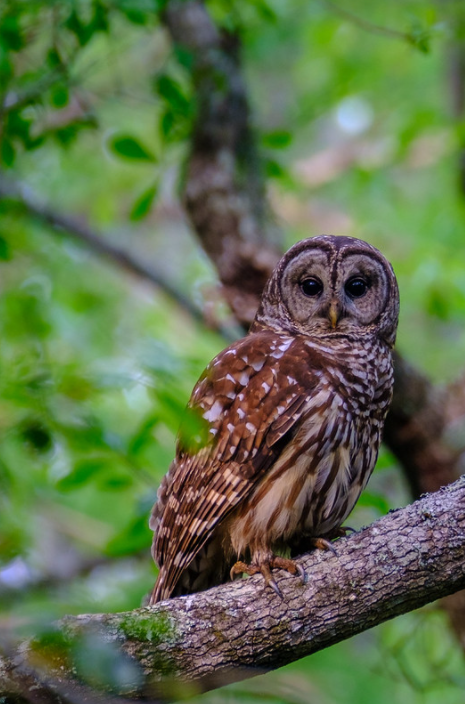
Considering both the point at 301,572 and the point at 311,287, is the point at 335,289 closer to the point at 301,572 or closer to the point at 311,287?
the point at 311,287

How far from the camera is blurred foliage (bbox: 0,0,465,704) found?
199 cm

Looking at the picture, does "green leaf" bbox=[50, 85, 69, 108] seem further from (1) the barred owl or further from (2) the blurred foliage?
(1) the barred owl

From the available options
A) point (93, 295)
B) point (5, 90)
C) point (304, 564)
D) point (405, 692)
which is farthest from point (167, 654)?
point (405, 692)

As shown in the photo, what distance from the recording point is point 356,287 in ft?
12.1

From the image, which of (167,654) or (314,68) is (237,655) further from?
(314,68)

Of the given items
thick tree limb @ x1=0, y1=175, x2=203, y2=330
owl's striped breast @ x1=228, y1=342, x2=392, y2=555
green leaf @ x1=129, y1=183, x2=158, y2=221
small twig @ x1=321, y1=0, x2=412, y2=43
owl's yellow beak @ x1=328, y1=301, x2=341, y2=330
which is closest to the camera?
owl's striped breast @ x1=228, y1=342, x2=392, y2=555

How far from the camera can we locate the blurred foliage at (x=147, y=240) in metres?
1.99

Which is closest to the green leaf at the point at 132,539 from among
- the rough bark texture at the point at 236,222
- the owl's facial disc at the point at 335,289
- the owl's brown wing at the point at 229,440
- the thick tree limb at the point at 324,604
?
the owl's brown wing at the point at 229,440

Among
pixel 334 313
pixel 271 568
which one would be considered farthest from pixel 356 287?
pixel 271 568

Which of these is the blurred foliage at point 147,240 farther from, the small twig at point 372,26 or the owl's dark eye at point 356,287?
A: the owl's dark eye at point 356,287

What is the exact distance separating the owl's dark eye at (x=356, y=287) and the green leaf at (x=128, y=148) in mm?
1025

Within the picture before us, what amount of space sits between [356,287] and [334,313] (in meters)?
0.24

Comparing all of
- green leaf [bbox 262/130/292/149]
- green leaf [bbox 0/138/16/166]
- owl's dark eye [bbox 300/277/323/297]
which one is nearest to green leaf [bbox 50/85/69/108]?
green leaf [bbox 0/138/16/166]

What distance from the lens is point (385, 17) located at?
282 inches
